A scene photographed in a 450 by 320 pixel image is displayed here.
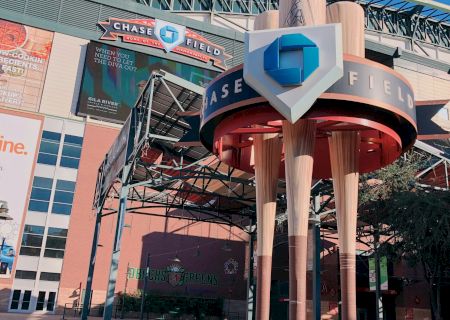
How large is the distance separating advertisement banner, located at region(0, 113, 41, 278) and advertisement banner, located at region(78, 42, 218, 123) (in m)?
5.48

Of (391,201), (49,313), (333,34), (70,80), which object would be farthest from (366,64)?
(70,80)

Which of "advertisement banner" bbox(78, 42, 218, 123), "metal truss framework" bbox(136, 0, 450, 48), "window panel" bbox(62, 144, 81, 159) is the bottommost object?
"window panel" bbox(62, 144, 81, 159)

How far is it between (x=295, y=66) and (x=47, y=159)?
36581mm

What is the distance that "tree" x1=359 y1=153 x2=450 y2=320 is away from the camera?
21.8 meters

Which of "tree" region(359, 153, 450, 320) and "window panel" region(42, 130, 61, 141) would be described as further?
"window panel" region(42, 130, 61, 141)

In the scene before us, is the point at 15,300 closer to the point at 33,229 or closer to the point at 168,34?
the point at 33,229

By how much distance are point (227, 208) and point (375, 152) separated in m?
16.2

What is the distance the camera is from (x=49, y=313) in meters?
41.2

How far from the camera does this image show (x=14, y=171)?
4322 cm

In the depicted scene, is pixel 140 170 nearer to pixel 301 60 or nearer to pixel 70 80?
pixel 301 60

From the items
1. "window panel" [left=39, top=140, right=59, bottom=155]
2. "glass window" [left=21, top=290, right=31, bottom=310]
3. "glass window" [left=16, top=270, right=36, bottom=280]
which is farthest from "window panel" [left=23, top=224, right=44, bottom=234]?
"window panel" [left=39, top=140, right=59, bottom=155]

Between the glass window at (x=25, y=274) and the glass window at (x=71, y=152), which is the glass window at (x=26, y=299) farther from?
the glass window at (x=71, y=152)

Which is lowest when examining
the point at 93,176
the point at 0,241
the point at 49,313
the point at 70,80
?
the point at 49,313

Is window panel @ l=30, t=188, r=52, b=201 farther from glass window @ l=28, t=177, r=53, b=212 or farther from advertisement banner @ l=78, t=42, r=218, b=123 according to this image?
advertisement banner @ l=78, t=42, r=218, b=123
